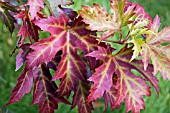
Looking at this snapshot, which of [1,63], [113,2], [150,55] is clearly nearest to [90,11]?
[113,2]

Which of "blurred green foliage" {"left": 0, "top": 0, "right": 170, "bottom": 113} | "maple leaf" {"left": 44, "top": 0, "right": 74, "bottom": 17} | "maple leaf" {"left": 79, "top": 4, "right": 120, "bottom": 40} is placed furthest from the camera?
"blurred green foliage" {"left": 0, "top": 0, "right": 170, "bottom": 113}

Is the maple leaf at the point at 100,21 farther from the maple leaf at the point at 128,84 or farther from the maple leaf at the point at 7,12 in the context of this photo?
the maple leaf at the point at 7,12

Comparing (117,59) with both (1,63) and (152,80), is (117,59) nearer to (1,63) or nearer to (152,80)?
(152,80)

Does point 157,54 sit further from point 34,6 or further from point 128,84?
point 34,6

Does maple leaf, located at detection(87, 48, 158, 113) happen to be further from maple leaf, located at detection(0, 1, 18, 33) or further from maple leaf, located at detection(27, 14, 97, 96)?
maple leaf, located at detection(0, 1, 18, 33)

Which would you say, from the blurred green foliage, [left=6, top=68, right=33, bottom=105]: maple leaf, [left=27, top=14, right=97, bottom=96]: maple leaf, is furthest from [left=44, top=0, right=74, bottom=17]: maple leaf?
the blurred green foliage

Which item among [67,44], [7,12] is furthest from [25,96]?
[67,44]
